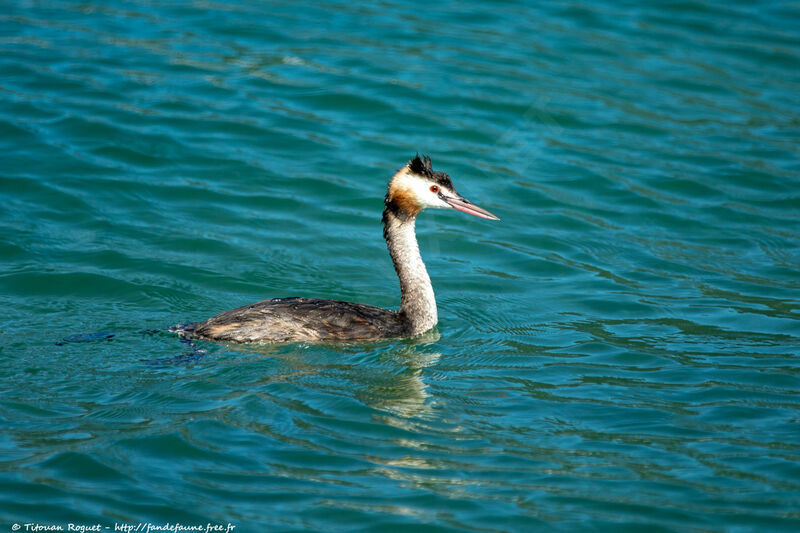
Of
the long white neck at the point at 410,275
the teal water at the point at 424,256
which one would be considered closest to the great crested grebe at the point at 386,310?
the long white neck at the point at 410,275

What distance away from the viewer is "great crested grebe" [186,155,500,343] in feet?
25.2

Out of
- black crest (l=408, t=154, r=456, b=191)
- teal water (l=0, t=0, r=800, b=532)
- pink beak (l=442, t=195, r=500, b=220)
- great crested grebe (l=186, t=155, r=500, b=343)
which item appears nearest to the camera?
teal water (l=0, t=0, r=800, b=532)

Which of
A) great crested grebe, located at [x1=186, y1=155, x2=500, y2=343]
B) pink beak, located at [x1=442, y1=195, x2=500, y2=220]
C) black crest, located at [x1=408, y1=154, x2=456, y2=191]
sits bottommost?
great crested grebe, located at [x1=186, y1=155, x2=500, y2=343]

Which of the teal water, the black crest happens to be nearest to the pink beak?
the black crest

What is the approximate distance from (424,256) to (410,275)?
6.39 feet

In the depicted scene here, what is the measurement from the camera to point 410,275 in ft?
27.5

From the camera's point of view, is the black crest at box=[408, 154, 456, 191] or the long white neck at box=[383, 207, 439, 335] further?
the long white neck at box=[383, 207, 439, 335]

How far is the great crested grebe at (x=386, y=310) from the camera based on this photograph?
25.2ft

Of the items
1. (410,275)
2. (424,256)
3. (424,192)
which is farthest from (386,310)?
(424,256)

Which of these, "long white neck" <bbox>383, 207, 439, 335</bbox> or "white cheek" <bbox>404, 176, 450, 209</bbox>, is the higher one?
"white cheek" <bbox>404, 176, 450, 209</bbox>

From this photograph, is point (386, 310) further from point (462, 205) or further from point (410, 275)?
point (462, 205)

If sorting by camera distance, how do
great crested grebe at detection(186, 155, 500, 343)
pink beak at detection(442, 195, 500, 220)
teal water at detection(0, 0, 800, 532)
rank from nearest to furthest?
teal water at detection(0, 0, 800, 532) → great crested grebe at detection(186, 155, 500, 343) → pink beak at detection(442, 195, 500, 220)

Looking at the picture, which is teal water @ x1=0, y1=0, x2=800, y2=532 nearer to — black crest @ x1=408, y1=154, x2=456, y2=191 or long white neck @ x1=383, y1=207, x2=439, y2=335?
long white neck @ x1=383, y1=207, x2=439, y2=335

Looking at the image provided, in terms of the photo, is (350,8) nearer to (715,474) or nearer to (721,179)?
(721,179)
